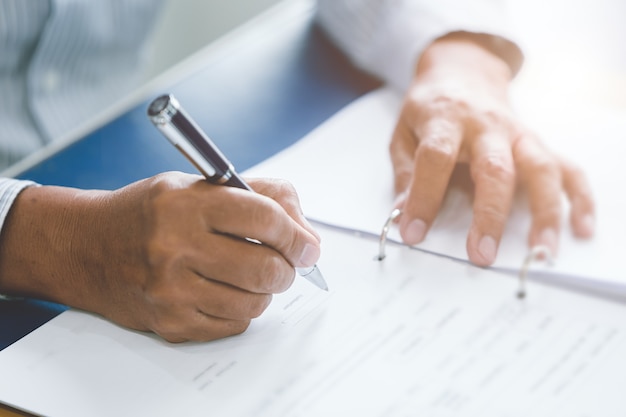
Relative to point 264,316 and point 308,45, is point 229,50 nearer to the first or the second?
point 308,45

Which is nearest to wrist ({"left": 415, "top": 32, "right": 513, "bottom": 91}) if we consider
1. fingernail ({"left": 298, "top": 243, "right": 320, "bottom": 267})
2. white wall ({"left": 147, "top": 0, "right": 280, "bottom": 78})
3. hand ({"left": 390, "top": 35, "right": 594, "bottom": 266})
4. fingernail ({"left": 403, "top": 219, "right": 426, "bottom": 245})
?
hand ({"left": 390, "top": 35, "right": 594, "bottom": 266})

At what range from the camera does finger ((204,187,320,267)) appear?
56cm

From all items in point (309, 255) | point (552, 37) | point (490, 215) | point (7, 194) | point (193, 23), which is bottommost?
point (552, 37)

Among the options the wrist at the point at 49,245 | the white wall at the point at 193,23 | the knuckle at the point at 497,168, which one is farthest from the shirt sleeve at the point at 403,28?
the white wall at the point at 193,23

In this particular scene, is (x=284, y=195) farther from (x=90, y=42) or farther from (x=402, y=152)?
(x=90, y=42)

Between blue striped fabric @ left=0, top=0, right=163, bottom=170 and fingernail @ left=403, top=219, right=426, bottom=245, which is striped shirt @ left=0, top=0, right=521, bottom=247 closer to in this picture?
blue striped fabric @ left=0, top=0, right=163, bottom=170

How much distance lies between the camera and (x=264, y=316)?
620mm

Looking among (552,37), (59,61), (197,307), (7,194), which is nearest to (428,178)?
(197,307)

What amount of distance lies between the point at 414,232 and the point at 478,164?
0.31ft

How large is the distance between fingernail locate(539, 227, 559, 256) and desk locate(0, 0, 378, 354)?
0.99 ft

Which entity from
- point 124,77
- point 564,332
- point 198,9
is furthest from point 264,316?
point 198,9

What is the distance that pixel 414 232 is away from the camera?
0.69 metres

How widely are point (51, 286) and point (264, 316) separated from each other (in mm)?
175

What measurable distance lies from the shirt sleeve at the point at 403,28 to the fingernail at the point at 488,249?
1.08 feet
